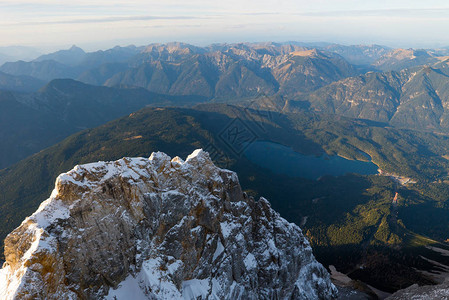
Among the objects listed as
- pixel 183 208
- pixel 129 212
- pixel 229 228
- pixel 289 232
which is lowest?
pixel 289 232

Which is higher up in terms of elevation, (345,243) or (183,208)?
(183,208)

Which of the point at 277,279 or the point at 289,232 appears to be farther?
the point at 289,232

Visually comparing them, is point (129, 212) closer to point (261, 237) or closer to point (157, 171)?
point (157, 171)

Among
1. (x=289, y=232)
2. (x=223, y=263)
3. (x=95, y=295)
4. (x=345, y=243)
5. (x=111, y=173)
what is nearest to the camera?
(x=95, y=295)

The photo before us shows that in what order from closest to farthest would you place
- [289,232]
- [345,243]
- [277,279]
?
[277,279] → [289,232] → [345,243]

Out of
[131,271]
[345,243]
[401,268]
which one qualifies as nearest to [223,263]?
[131,271]

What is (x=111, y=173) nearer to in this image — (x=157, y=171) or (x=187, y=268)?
(x=157, y=171)
